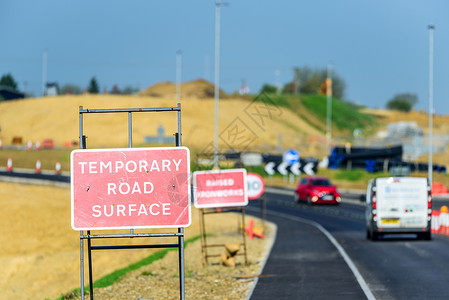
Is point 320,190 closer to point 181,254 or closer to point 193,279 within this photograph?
point 193,279

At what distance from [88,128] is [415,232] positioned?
245 feet

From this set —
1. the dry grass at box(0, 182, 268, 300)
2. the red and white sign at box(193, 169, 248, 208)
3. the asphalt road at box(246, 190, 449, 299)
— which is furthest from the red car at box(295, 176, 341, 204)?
the red and white sign at box(193, 169, 248, 208)

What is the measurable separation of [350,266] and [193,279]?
3918mm

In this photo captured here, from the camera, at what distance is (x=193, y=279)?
63.1 feet

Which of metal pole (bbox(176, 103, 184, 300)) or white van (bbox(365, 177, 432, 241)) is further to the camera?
white van (bbox(365, 177, 432, 241))

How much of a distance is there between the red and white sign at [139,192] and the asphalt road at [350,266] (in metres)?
4.80

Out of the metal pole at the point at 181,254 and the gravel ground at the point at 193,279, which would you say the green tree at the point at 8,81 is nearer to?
the gravel ground at the point at 193,279

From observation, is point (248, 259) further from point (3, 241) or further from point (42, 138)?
point (42, 138)

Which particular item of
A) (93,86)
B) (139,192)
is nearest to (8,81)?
(93,86)

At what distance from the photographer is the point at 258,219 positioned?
1679 inches

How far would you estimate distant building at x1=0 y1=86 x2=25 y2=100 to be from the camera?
5044 inches

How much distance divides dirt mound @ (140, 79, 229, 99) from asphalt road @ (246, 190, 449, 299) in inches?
3860

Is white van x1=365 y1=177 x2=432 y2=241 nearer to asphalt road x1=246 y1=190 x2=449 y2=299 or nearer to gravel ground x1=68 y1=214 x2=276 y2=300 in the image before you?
asphalt road x1=246 y1=190 x2=449 y2=299

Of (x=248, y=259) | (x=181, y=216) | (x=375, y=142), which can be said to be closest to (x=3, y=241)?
(x=248, y=259)
